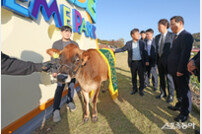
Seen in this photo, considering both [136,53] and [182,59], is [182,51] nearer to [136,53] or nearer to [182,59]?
A: [182,59]

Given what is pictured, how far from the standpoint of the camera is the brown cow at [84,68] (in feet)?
7.26

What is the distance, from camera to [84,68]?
2910 millimetres

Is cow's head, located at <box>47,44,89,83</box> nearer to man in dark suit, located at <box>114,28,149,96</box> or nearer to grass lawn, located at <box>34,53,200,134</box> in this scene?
grass lawn, located at <box>34,53,200,134</box>

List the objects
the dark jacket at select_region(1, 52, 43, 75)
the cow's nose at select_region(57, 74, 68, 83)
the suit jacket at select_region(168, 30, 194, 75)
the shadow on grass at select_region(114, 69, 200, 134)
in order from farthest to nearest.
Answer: the shadow on grass at select_region(114, 69, 200, 134)
the suit jacket at select_region(168, 30, 194, 75)
the cow's nose at select_region(57, 74, 68, 83)
the dark jacket at select_region(1, 52, 43, 75)

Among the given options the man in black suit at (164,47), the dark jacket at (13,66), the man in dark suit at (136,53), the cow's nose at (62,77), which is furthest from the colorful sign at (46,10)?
the man in black suit at (164,47)

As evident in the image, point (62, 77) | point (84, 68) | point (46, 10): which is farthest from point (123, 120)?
point (46, 10)

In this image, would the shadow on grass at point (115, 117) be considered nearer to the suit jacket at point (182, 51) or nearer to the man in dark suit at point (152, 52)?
the suit jacket at point (182, 51)

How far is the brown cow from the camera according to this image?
2213mm

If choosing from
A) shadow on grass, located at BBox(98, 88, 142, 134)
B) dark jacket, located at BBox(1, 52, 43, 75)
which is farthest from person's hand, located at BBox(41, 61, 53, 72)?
shadow on grass, located at BBox(98, 88, 142, 134)

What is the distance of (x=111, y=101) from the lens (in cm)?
408

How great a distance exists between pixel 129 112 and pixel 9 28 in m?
3.49

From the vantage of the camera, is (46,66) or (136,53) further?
(136,53)

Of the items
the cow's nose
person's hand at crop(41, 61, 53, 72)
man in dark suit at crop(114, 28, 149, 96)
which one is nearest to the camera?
person's hand at crop(41, 61, 53, 72)

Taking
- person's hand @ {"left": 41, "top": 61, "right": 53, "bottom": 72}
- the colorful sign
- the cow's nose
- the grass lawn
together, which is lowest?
the grass lawn
